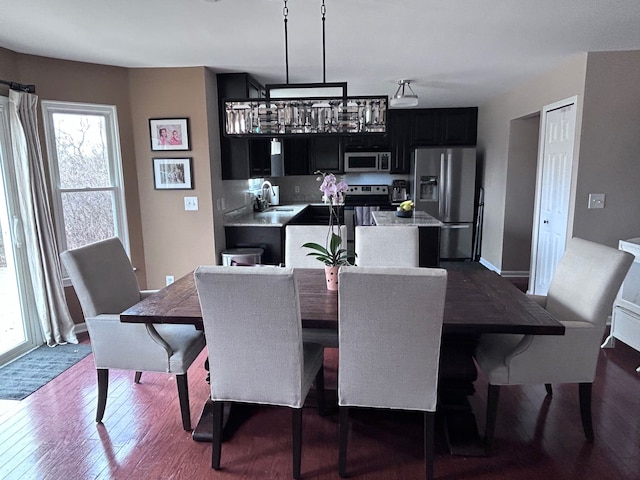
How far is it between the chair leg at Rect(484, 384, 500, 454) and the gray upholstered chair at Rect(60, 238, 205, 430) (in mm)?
1537

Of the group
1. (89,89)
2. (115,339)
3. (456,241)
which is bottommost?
(456,241)

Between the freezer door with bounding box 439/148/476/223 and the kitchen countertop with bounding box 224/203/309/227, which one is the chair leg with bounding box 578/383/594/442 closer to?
the kitchen countertop with bounding box 224/203/309/227

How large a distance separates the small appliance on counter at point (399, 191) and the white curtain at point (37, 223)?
485cm

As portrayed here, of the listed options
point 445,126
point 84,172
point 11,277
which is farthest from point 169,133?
point 445,126

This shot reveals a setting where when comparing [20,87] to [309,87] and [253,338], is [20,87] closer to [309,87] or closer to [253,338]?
[309,87]

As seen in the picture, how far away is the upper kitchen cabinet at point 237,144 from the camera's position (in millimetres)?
3877

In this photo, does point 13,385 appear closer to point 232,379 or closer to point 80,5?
point 232,379

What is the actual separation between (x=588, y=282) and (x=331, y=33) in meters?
2.23

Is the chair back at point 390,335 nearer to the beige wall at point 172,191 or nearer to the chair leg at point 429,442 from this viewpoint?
the chair leg at point 429,442

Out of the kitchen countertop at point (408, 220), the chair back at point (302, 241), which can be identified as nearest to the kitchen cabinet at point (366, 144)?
the kitchen countertop at point (408, 220)

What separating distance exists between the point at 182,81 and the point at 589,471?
398cm

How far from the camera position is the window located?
3.38m

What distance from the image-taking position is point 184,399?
216cm

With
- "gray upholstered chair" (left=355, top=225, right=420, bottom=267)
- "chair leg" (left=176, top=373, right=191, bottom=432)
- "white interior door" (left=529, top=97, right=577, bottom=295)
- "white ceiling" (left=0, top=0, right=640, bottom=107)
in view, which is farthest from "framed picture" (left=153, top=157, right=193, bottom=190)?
"white interior door" (left=529, top=97, right=577, bottom=295)
